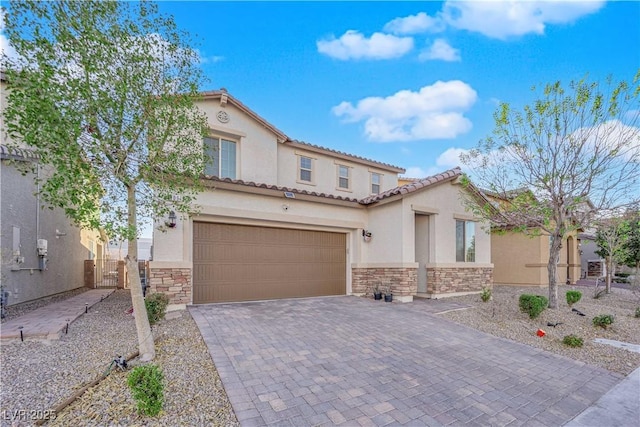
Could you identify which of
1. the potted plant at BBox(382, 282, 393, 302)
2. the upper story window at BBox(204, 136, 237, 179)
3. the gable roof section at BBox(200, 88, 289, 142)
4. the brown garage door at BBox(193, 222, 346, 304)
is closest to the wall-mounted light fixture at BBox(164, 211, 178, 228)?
the brown garage door at BBox(193, 222, 346, 304)

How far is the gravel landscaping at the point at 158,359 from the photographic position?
361 cm

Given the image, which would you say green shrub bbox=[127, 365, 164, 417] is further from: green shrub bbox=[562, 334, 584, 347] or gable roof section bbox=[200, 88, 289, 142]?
gable roof section bbox=[200, 88, 289, 142]

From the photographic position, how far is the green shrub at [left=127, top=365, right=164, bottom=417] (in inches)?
135

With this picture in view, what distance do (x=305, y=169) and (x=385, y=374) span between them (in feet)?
33.8

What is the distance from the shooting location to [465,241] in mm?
12820

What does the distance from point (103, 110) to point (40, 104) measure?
72 cm

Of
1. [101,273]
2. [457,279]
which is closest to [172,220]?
[457,279]

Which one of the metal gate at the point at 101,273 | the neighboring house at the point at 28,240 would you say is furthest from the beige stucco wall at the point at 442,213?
the metal gate at the point at 101,273

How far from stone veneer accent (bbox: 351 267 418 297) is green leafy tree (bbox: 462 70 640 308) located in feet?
13.1

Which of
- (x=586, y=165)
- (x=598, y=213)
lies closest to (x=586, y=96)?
(x=586, y=165)

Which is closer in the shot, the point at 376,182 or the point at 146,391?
the point at 146,391

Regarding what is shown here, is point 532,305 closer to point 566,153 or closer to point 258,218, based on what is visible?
point 566,153

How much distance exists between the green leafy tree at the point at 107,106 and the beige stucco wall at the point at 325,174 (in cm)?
778

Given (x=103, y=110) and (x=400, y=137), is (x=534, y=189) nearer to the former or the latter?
(x=400, y=137)
